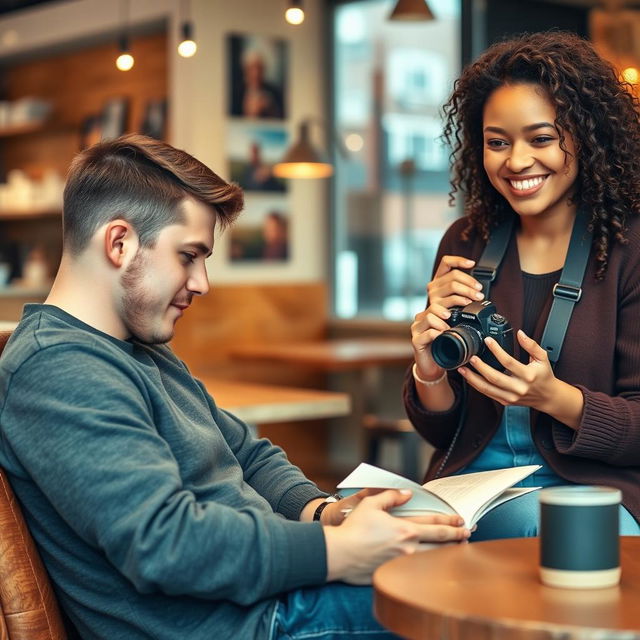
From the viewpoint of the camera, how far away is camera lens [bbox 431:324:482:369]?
1906 millimetres

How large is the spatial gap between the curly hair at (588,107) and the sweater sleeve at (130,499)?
91 cm

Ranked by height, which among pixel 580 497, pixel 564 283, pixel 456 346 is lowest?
pixel 580 497

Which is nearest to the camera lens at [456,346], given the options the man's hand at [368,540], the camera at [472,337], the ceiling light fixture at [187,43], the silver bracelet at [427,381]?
the camera at [472,337]

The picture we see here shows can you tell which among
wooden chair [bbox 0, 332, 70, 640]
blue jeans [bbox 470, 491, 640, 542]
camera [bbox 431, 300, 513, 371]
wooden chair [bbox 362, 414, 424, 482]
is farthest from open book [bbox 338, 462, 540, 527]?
wooden chair [bbox 362, 414, 424, 482]

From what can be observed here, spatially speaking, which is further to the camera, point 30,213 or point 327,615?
point 30,213

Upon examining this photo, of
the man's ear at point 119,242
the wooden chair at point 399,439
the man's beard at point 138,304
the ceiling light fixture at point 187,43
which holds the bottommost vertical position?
the wooden chair at point 399,439

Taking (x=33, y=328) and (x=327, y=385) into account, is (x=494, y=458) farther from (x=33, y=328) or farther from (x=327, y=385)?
(x=327, y=385)

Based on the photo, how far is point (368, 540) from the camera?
150 cm

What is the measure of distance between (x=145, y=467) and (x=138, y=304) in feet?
0.99

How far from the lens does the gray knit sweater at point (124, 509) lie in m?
1.41

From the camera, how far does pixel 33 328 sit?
1.57m

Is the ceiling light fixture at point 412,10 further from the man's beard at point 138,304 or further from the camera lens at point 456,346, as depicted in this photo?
the man's beard at point 138,304

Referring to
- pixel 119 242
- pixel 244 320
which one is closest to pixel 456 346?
pixel 119 242

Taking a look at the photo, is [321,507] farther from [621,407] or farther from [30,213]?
[30,213]
